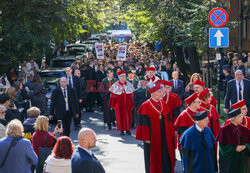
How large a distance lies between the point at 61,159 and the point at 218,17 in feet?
36.1

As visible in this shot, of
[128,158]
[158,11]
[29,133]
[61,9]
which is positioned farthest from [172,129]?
[158,11]

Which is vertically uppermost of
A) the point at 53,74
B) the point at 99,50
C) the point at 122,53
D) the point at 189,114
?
the point at 99,50

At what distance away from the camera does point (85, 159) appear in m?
6.75

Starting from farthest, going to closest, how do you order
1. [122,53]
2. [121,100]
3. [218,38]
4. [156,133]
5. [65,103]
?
[122,53], [218,38], [121,100], [65,103], [156,133]

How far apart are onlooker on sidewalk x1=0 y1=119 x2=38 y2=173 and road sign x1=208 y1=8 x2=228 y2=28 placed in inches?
410

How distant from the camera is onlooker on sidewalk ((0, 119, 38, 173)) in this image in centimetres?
794

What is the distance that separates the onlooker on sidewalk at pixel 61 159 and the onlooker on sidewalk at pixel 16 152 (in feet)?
2.63

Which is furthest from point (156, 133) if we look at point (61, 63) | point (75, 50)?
point (75, 50)

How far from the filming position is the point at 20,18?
66.1 feet

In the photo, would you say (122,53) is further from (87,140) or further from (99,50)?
(87,140)

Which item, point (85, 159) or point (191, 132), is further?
point (191, 132)

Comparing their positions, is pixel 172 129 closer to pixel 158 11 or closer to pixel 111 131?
pixel 111 131

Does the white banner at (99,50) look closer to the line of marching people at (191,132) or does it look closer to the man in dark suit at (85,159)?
the line of marching people at (191,132)

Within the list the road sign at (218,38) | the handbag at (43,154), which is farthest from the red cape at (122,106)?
the handbag at (43,154)
